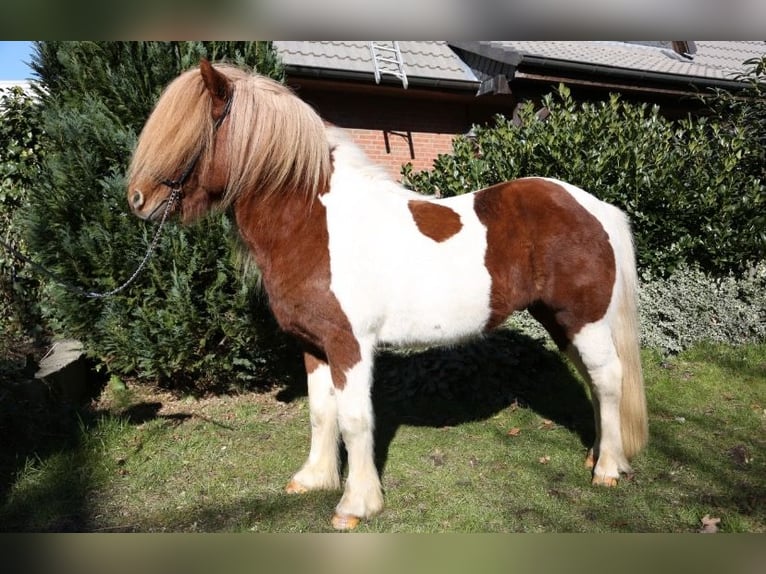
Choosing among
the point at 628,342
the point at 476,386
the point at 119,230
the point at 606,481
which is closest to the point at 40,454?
the point at 119,230

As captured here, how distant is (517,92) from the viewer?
7.89 m

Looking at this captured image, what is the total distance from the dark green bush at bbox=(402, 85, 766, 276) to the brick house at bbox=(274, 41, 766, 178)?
1.86m

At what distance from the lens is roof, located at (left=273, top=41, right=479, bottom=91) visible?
7.19m

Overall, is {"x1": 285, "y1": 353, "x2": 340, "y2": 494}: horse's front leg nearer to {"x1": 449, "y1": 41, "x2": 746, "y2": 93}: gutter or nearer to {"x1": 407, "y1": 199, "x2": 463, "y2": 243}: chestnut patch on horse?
{"x1": 407, "y1": 199, "x2": 463, "y2": 243}: chestnut patch on horse

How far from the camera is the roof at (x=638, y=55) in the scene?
7348 mm

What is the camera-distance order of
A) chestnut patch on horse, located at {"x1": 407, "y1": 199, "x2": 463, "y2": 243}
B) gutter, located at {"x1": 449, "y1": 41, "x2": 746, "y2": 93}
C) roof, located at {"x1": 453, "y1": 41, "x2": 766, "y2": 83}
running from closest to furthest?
chestnut patch on horse, located at {"x1": 407, "y1": 199, "x2": 463, "y2": 243}, gutter, located at {"x1": 449, "y1": 41, "x2": 746, "y2": 93}, roof, located at {"x1": 453, "y1": 41, "x2": 766, "y2": 83}

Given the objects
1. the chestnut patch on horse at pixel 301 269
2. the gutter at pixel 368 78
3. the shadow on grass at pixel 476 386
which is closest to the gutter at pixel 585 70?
the gutter at pixel 368 78

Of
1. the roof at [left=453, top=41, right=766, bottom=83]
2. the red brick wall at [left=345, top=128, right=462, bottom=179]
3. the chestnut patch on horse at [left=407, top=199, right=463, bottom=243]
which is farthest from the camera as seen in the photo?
the red brick wall at [left=345, top=128, right=462, bottom=179]

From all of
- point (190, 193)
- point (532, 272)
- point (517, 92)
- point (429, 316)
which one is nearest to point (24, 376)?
point (190, 193)

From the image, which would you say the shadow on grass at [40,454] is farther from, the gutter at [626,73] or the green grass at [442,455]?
the gutter at [626,73]

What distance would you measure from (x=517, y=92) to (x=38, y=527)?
25.3ft

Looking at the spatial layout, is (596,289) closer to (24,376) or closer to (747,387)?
(747,387)

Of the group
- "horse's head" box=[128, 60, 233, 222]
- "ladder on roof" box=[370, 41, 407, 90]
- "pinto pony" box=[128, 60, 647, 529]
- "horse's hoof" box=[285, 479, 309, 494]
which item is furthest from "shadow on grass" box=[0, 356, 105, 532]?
"ladder on roof" box=[370, 41, 407, 90]

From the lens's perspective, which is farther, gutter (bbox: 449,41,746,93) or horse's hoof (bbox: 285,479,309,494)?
gutter (bbox: 449,41,746,93)
